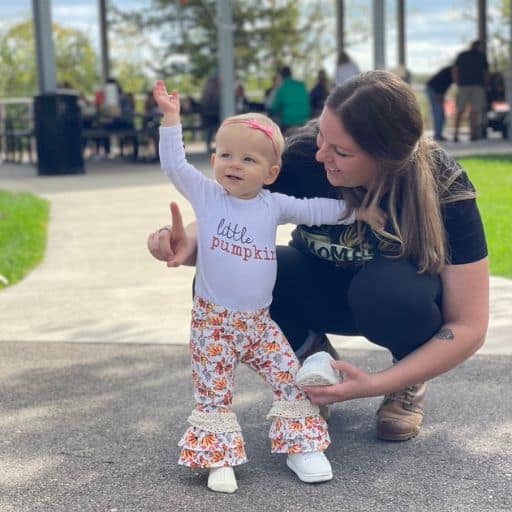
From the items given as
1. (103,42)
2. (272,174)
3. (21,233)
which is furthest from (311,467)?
(103,42)

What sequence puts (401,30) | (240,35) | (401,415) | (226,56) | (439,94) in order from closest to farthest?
(401,415)
(226,56)
(439,94)
(401,30)
(240,35)

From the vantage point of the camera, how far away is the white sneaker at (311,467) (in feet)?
8.91

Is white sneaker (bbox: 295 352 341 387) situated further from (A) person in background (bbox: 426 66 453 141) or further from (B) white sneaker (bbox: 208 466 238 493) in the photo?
(A) person in background (bbox: 426 66 453 141)

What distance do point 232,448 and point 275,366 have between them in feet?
0.81

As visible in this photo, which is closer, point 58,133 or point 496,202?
point 496,202

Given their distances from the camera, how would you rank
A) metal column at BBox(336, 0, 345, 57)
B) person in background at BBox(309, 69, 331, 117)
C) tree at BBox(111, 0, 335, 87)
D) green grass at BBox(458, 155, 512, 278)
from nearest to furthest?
green grass at BBox(458, 155, 512, 278) < person in background at BBox(309, 69, 331, 117) < metal column at BBox(336, 0, 345, 57) < tree at BBox(111, 0, 335, 87)

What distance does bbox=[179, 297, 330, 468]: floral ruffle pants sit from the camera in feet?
8.94

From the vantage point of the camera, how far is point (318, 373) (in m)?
2.63

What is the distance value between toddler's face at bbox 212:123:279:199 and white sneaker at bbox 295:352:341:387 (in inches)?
19.3

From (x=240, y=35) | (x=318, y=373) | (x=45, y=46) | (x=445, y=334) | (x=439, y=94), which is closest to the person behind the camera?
(x=318, y=373)

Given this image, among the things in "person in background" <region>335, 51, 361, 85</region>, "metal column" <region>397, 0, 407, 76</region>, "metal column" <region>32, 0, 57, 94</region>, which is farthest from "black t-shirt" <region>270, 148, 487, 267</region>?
"metal column" <region>397, 0, 407, 76</region>

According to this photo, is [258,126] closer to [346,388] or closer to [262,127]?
[262,127]

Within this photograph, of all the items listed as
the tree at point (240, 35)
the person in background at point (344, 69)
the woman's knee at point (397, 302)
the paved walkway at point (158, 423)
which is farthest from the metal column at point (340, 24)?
the woman's knee at point (397, 302)

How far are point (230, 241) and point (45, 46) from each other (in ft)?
32.3
